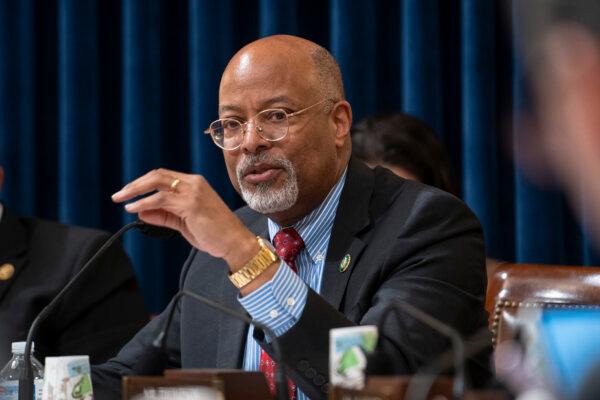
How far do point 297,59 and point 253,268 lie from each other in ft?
2.08

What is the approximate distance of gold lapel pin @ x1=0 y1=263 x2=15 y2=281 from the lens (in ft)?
9.59

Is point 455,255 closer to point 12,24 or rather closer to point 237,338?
point 237,338

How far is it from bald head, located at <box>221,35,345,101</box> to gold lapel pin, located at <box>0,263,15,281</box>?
102 centimetres

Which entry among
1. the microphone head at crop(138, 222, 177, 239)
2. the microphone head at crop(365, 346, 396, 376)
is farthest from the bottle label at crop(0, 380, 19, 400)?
the microphone head at crop(365, 346, 396, 376)

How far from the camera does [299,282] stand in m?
1.84

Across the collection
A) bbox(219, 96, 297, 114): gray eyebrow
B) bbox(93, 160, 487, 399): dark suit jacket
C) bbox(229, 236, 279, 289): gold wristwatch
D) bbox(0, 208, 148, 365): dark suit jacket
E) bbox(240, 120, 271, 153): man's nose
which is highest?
bbox(219, 96, 297, 114): gray eyebrow

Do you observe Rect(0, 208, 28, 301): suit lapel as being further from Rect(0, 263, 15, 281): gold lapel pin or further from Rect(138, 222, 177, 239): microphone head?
Rect(138, 222, 177, 239): microphone head

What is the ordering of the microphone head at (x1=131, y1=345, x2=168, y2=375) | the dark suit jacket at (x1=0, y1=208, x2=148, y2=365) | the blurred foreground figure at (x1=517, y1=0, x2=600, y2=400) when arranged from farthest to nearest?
the dark suit jacket at (x1=0, y1=208, x2=148, y2=365) < the microphone head at (x1=131, y1=345, x2=168, y2=375) < the blurred foreground figure at (x1=517, y1=0, x2=600, y2=400)

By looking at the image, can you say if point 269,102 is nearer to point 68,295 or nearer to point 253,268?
point 253,268

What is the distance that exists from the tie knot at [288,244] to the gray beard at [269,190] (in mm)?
71

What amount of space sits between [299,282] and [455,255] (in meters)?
0.41

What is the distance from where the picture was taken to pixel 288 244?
226 centimetres

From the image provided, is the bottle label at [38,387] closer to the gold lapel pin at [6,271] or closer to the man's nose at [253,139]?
the man's nose at [253,139]

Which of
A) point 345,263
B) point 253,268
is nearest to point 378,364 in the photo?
point 253,268
